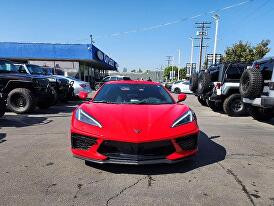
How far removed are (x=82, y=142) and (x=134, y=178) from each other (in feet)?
2.87

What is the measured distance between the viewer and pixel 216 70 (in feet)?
41.3

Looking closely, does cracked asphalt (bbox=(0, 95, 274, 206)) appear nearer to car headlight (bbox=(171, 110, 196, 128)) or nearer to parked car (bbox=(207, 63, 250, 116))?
car headlight (bbox=(171, 110, 196, 128))

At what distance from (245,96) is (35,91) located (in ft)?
22.7

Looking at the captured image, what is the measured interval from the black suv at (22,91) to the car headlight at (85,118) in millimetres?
6213

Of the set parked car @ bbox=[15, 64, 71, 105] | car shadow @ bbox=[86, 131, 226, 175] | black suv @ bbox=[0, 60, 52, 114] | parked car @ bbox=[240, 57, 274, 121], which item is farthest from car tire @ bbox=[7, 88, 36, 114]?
parked car @ bbox=[240, 57, 274, 121]

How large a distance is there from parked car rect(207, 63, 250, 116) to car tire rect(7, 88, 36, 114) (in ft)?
22.2

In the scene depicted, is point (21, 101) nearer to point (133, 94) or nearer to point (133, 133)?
point (133, 94)

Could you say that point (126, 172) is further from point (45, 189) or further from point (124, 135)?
point (45, 189)

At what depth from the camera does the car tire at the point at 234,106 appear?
37.4ft

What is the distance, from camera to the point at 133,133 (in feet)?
13.4

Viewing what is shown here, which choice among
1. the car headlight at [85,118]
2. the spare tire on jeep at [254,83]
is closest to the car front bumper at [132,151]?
the car headlight at [85,118]

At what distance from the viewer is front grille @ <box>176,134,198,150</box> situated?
4.24 m

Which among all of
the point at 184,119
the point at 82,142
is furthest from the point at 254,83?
the point at 82,142

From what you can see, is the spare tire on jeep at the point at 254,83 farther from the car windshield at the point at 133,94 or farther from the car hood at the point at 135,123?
the car hood at the point at 135,123
